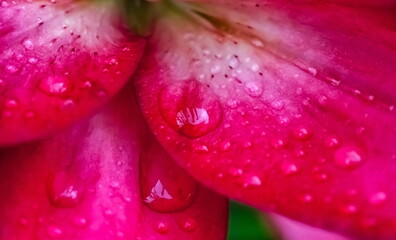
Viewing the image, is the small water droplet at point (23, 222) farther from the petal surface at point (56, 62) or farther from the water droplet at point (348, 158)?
the water droplet at point (348, 158)

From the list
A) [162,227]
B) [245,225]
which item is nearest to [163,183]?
[162,227]

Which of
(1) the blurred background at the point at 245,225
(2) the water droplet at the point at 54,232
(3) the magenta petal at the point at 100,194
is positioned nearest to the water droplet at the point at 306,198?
(3) the magenta petal at the point at 100,194

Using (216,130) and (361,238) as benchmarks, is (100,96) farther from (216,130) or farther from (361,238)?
(361,238)

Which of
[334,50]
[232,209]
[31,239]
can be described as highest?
[334,50]

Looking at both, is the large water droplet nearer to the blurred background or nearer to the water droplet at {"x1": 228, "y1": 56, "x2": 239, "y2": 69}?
the water droplet at {"x1": 228, "y1": 56, "x2": 239, "y2": 69}

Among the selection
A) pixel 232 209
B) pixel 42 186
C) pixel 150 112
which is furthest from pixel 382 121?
pixel 232 209

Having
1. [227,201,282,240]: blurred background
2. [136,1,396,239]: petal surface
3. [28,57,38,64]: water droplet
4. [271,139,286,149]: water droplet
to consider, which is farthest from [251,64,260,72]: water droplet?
[227,201,282,240]: blurred background
